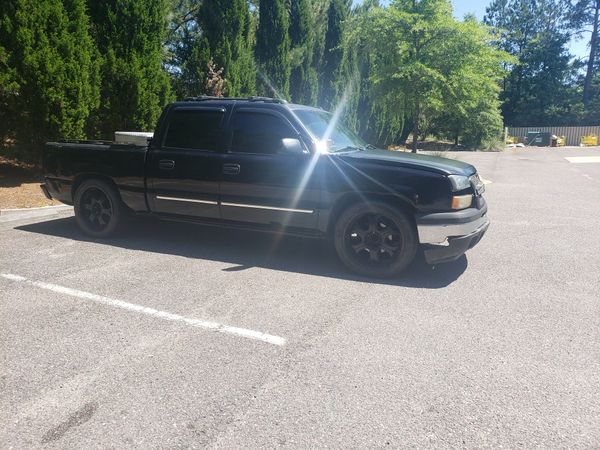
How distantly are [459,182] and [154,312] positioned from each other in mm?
3152

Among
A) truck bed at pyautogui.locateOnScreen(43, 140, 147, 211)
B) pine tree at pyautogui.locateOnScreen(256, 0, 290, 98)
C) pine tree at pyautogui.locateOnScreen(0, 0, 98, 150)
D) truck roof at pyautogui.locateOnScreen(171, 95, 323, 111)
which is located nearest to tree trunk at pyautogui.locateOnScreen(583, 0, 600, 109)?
pine tree at pyautogui.locateOnScreen(256, 0, 290, 98)

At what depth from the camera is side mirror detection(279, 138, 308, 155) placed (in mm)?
4809

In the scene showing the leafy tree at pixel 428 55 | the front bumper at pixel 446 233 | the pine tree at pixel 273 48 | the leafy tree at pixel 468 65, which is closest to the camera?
the front bumper at pixel 446 233

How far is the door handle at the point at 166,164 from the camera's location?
561 cm

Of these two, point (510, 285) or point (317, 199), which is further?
point (317, 199)

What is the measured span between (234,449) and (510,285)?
3.45 meters

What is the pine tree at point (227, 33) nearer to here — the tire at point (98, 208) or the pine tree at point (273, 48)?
the pine tree at point (273, 48)

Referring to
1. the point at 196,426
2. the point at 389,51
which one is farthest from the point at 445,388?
the point at 389,51

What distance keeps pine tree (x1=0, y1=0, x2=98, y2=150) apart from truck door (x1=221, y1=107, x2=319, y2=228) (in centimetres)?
573

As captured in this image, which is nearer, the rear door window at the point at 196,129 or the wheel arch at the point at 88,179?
the rear door window at the point at 196,129

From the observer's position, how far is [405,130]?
2936 centimetres

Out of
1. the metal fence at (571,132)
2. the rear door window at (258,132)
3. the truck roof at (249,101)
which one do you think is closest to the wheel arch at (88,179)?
the truck roof at (249,101)

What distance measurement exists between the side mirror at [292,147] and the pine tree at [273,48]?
466 inches

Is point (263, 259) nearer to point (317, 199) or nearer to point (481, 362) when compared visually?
point (317, 199)
